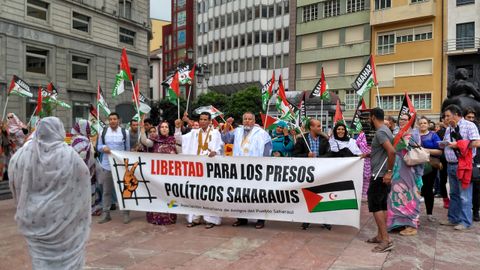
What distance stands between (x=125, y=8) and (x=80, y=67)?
326 inches

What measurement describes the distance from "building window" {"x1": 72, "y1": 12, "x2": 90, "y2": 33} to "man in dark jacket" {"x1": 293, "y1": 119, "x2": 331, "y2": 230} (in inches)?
1230

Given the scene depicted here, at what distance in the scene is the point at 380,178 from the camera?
564cm

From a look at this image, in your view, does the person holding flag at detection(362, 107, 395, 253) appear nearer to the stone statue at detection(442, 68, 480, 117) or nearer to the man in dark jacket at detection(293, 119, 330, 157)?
the man in dark jacket at detection(293, 119, 330, 157)

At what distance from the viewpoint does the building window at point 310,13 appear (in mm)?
46406

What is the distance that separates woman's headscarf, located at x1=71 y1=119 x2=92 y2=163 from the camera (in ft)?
25.4

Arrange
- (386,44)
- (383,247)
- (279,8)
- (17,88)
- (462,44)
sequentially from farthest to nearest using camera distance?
(279,8)
(386,44)
(462,44)
(17,88)
(383,247)

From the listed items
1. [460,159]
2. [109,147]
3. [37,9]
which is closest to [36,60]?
[37,9]

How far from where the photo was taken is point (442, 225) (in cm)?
701

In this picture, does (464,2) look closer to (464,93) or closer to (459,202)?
(464,93)

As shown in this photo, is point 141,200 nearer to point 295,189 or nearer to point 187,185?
point 187,185

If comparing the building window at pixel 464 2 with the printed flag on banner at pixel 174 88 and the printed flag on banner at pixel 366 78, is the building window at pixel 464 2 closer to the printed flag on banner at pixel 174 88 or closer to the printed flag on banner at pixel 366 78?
the printed flag on banner at pixel 366 78

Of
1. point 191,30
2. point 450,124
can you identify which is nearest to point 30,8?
point 450,124

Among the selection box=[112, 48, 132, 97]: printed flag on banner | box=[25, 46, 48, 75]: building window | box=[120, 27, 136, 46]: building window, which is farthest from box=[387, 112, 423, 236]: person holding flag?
box=[120, 27, 136, 46]: building window

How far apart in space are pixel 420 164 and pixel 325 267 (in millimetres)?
2627
